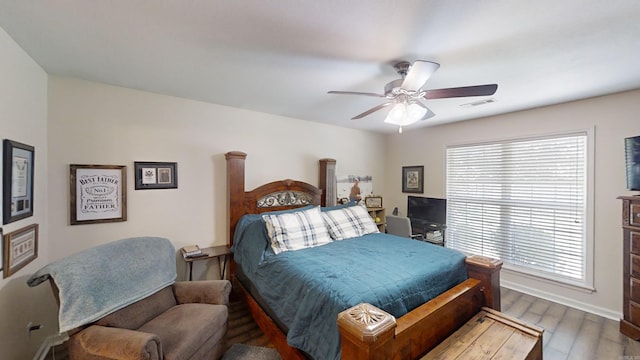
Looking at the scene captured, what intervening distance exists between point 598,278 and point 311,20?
12.6 feet

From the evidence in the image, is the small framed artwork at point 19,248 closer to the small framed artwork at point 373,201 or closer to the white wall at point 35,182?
the white wall at point 35,182

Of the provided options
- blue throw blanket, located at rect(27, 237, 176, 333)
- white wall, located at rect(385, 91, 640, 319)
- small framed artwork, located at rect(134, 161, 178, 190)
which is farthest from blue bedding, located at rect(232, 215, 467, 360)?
white wall, located at rect(385, 91, 640, 319)

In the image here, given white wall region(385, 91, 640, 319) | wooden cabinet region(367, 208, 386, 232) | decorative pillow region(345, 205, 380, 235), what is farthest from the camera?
wooden cabinet region(367, 208, 386, 232)

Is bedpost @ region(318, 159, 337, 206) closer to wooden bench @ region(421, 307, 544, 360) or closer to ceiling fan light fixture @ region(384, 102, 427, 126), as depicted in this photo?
ceiling fan light fixture @ region(384, 102, 427, 126)

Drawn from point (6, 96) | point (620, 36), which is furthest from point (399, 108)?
point (6, 96)

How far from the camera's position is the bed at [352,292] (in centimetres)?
129

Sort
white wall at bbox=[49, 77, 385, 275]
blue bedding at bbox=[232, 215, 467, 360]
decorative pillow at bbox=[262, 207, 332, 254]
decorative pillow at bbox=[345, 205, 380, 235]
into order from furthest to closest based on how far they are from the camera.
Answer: decorative pillow at bbox=[345, 205, 380, 235] → decorative pillow at bbox=[262, 207, 332, 254] → white wall at bbox=[49, 77, 385, 275] → blue bedding at bbox=[232, 215, 467, 360]

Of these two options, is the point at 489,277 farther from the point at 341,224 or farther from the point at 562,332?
the point at 341,224

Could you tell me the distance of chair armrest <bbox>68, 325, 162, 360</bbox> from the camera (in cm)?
130

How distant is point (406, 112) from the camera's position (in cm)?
203

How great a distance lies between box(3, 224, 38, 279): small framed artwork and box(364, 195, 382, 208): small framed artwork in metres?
3.80

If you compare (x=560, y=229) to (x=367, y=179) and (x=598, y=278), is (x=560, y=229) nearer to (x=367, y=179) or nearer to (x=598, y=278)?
(x=598, y=278)

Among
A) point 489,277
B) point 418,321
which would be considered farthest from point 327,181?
point 418,321

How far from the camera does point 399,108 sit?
1999 mm
